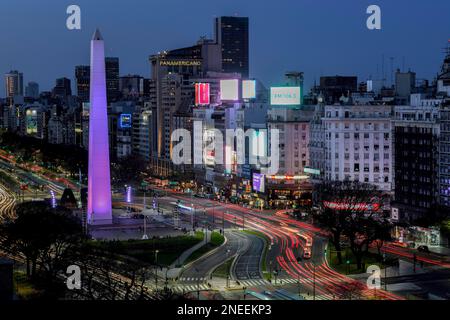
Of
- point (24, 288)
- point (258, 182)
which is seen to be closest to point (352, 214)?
point (258, 182)

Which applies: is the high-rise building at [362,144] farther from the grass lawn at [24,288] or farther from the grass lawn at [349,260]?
the grass lawn at [24,288]

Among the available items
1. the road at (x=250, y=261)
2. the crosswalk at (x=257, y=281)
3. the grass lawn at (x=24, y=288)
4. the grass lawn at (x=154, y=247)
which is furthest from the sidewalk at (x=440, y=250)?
the grass lawn at (x=24, y=288)

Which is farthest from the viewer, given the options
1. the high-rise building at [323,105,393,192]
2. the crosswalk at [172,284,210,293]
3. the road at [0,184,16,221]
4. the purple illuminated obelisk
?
the high-rise building at [323,105,393,192]

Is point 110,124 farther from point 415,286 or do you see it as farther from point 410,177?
point 415,286

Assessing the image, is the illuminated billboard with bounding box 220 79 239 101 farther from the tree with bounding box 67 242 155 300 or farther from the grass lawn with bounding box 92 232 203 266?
the tree with bounding box 67 242 155 300

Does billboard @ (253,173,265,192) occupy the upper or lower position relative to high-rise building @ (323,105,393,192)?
lower

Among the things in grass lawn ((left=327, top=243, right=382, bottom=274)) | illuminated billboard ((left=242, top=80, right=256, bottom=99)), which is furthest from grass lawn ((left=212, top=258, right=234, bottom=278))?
illuminated billboard ((left=242, top=80, right=256, bottom=99))
